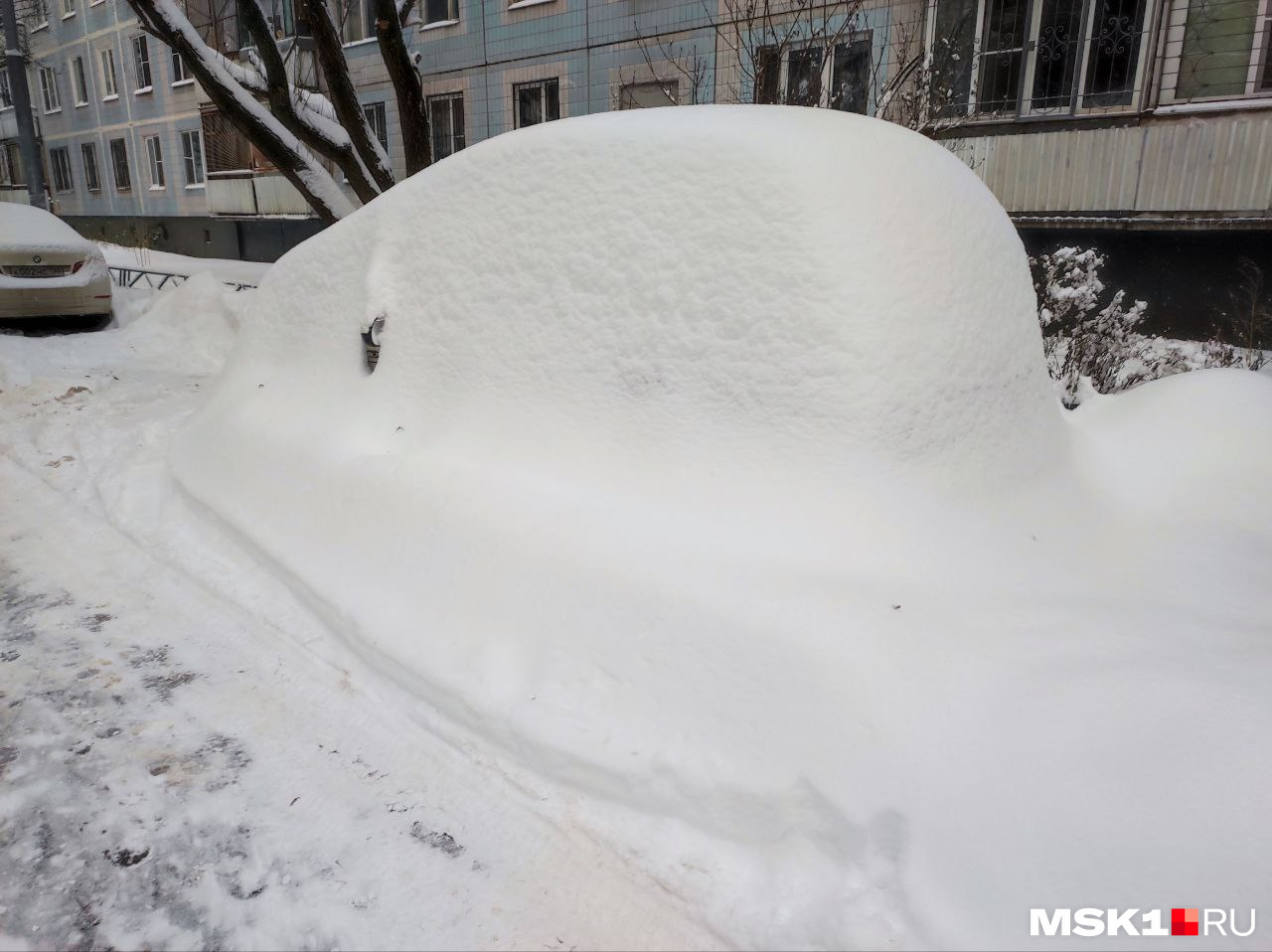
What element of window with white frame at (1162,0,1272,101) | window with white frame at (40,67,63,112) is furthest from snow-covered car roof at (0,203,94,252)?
window with white frame at (40,67,63,112)

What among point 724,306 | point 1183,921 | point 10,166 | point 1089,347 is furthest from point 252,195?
point 10,166

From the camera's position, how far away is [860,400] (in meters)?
2.72

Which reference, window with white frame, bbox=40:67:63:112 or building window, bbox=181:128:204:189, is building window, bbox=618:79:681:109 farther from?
window with white frame, bbox=40:67:63:112

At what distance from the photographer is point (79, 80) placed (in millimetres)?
26047

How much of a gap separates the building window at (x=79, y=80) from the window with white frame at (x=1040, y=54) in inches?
1059

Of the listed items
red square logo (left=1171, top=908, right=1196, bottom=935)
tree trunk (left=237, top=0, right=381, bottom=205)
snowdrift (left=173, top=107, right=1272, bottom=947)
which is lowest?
red square logo (left=1171, top=908, right=1196, bottom=935)

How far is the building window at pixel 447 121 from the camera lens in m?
15.8

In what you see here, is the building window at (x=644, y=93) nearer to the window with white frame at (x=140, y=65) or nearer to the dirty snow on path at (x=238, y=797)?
the dirty snow on path at (x=238, y=797)

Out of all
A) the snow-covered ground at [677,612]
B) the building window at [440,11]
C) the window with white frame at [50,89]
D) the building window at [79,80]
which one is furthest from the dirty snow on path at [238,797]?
the window with white frame at [50,89]

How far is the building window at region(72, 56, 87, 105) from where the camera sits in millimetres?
25906

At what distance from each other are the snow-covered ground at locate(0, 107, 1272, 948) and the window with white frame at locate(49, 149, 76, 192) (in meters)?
29.6

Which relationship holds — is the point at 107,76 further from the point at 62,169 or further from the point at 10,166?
the point at 10,166

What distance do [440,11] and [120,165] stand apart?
14.7 metres

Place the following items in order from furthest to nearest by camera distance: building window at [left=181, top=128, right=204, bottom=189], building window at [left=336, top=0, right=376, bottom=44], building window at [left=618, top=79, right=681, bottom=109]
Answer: building window at [left=181, top=128, right=204, bottom=189], building window at [left=336, top=0, right=376, bottom=44], building window at [left=618, top=79, right=681, bottom=109]
